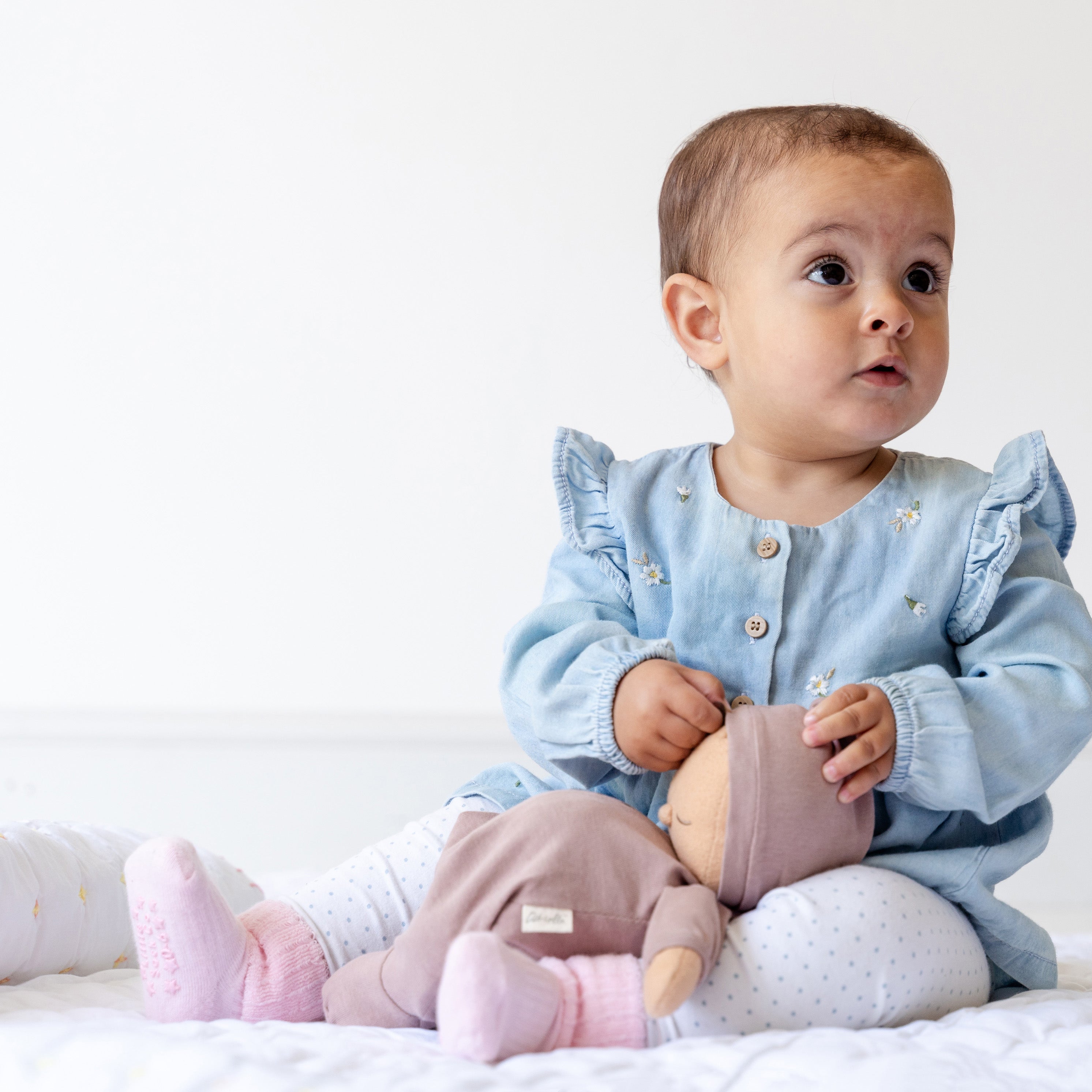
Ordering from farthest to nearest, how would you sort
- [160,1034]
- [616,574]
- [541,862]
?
1. [616,574]
2. [541,862]
3. [160,1034]

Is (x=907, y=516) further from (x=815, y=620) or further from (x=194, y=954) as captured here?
(x=194, y=954)

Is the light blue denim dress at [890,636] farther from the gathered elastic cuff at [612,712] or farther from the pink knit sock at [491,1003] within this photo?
the pink knit sock at [491,1003]

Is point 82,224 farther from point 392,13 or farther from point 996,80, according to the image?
point 996,80

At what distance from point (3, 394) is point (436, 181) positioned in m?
0.83

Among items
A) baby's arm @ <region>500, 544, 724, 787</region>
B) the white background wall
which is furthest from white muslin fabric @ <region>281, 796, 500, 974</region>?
the white background wall

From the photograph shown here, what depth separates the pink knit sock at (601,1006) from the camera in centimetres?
72

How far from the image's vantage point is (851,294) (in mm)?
965

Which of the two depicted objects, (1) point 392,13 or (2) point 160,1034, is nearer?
(2) point 160,1034

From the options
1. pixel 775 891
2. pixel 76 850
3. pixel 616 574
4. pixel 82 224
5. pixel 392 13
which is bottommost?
pixel 76 850

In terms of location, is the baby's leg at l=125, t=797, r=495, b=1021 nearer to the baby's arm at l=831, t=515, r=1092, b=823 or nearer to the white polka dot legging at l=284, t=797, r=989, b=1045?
the white polka dot legging at l=284, t=797, r=989, b=1045

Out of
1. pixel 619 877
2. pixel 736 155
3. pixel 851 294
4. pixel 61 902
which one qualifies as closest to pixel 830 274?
pixel 851 294

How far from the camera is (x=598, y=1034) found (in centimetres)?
73

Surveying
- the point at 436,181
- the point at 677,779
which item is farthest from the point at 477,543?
the point at 677,779

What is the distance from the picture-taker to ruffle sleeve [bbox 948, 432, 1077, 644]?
0.96 metres
